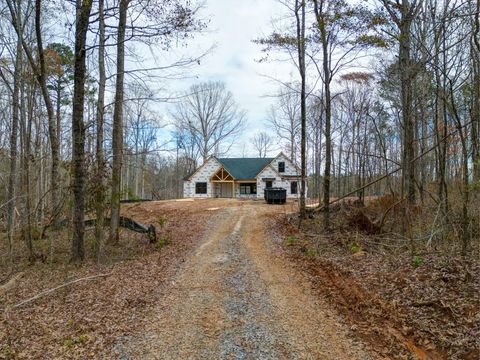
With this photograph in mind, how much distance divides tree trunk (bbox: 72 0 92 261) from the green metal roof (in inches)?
938

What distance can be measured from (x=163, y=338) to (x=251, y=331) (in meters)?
1.15

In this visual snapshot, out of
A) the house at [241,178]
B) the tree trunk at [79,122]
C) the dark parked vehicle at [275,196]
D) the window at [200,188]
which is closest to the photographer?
the tree trunk at [79,122]

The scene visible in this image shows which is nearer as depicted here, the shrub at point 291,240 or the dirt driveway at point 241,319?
the dirt driveway at point 241,319

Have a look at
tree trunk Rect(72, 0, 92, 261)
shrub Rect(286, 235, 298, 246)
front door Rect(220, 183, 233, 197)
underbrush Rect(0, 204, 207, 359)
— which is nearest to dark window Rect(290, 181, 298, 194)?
front door Rect(220, 183, 233, 197)

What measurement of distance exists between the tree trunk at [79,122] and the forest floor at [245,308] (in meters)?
1.33

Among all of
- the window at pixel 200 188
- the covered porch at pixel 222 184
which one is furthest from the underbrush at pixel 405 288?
the window at pixel 200 188

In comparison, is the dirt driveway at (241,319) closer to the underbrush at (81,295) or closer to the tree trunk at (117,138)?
the underbrush at (81,295)

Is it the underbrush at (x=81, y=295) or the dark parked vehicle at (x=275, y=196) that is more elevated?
the dark parked vehicle at (x=275, y=196)

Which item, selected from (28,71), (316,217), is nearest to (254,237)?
(316,217)

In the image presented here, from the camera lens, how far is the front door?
3312cm

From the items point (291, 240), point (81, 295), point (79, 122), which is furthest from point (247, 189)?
point (81, 295)

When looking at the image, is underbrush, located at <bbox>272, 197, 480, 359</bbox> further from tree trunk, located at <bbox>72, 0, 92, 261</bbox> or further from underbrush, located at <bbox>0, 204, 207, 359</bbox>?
tree trunk, located at <bbox>72, 0, 92, 261</bbox>

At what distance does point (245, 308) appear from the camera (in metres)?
5.38

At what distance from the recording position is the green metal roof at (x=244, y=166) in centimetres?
3209
